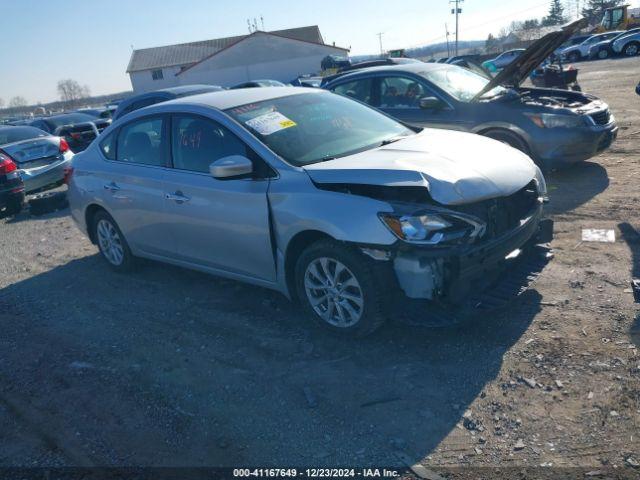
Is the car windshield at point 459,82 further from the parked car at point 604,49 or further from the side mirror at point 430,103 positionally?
the parked car at point 604,49

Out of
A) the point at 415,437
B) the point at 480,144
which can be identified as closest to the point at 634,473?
the point at 415,437

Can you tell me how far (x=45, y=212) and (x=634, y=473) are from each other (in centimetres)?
984

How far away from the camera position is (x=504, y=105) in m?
7.55

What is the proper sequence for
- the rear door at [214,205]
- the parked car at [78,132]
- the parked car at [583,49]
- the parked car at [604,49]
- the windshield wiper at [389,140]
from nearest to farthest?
the rear door at [214,205]
the windshield wiper at [389,140]
the parked car at [78,132]
the parked car at [604,49]
the parked car at [583,49]

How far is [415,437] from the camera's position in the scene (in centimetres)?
307

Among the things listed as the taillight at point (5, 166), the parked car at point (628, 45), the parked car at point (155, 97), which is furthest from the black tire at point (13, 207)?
the parked car at point (628, 45)

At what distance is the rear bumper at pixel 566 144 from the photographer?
7.31 m

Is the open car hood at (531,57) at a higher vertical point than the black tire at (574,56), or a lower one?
higher

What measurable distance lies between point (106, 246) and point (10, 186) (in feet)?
15.8

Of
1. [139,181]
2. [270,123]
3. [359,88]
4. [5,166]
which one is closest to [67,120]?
[5,166]

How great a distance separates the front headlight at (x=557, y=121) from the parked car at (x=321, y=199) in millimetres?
2904

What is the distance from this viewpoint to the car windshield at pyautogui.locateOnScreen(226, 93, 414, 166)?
4.46 m

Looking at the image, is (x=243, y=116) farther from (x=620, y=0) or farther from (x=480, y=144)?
(x=620, y=0)

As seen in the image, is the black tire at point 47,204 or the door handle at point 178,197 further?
the black tire at point 47,204
